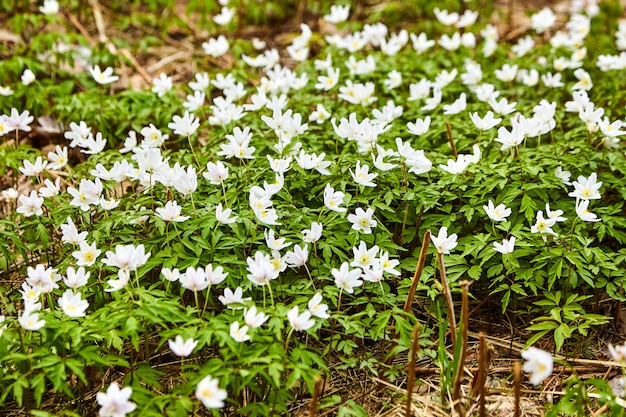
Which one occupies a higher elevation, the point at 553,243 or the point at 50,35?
the point at 50,35

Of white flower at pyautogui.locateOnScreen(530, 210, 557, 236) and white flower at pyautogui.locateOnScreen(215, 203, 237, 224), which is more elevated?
white flower at pyautogui.locateOnScreen(215, 203, 237, 224)

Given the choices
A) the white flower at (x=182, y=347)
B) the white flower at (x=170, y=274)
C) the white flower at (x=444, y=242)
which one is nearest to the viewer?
the white flower at (x=182, y=347)

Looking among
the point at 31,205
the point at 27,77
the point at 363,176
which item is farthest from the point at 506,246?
the point at 27,77

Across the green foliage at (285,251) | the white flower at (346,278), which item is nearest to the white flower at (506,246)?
the green foliage at (285,251)

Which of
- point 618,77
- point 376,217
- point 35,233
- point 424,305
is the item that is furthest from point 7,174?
point 618,77

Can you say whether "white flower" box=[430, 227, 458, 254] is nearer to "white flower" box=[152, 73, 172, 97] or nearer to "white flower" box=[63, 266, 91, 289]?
"white flower" box=[63, 266, 91, 289]

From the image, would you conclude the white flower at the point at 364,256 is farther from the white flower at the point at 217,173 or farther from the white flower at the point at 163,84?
the white flower at the point at 163,84

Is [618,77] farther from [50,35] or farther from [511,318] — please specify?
[50,35]

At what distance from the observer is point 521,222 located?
11.3ft

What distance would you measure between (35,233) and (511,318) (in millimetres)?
2625

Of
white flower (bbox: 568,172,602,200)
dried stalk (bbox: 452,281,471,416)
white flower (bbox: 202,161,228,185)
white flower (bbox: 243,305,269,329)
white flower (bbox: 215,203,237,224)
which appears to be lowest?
dried stalk (bbox: 452,281,471,416)

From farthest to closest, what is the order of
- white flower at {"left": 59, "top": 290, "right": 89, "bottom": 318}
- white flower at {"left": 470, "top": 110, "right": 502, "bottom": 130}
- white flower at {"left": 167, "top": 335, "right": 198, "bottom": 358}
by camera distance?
white flower at {"left": 470, "top": 110, "right": 502, "bottom": 130} → white flower at {"left": 59, "top": 290, "right": 89, "bottom": 318} → white flower at {"left": 167, "top": 335, "right": 198, "bottom": 358}

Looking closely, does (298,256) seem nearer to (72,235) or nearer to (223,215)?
(223,215)

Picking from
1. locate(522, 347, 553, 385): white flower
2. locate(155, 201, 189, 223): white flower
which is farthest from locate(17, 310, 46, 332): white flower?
locate(522, 347, 553, 385): white flower
